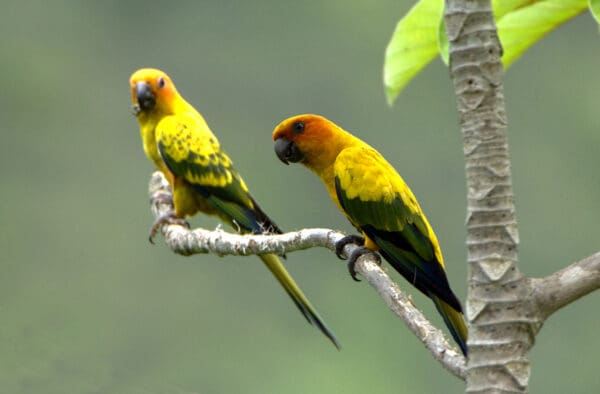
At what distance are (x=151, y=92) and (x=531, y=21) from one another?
2510 mm

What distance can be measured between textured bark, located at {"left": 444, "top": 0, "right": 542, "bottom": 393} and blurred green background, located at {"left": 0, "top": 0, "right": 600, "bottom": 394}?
384 inches

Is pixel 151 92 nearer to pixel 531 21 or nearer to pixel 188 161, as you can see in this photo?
pixel 188 161

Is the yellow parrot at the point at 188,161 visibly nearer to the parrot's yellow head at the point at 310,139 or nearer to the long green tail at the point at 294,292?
the long green tail at the point at 294,292

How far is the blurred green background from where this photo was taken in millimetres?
14453

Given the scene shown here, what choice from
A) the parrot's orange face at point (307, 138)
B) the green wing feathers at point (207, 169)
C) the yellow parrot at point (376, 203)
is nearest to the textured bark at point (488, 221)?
the yellow parrot at point (376, 203)

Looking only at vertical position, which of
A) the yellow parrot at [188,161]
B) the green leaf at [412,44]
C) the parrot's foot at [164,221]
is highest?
the yellow parrot at [188,161]

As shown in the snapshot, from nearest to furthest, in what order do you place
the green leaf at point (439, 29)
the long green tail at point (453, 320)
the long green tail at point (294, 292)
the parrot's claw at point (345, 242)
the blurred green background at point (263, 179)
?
1. the green leaf at point (439, 29)
2. the long green tail at point (453, 320)
3. the parrot's claw at point (345, 242)
4. the long green tail at point (294, 292)
5. the blurred green background at point (263, 179)

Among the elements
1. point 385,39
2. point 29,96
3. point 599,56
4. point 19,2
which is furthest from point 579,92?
point 19,2

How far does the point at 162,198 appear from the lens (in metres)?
4.82

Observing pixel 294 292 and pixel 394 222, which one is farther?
pixel 294 292

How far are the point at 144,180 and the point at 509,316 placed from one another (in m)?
14.1

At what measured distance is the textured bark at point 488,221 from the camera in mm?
2062

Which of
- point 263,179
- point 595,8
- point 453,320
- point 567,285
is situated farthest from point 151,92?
point 263,179

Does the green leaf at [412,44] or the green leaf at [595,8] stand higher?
the green leaf at [412,44]
